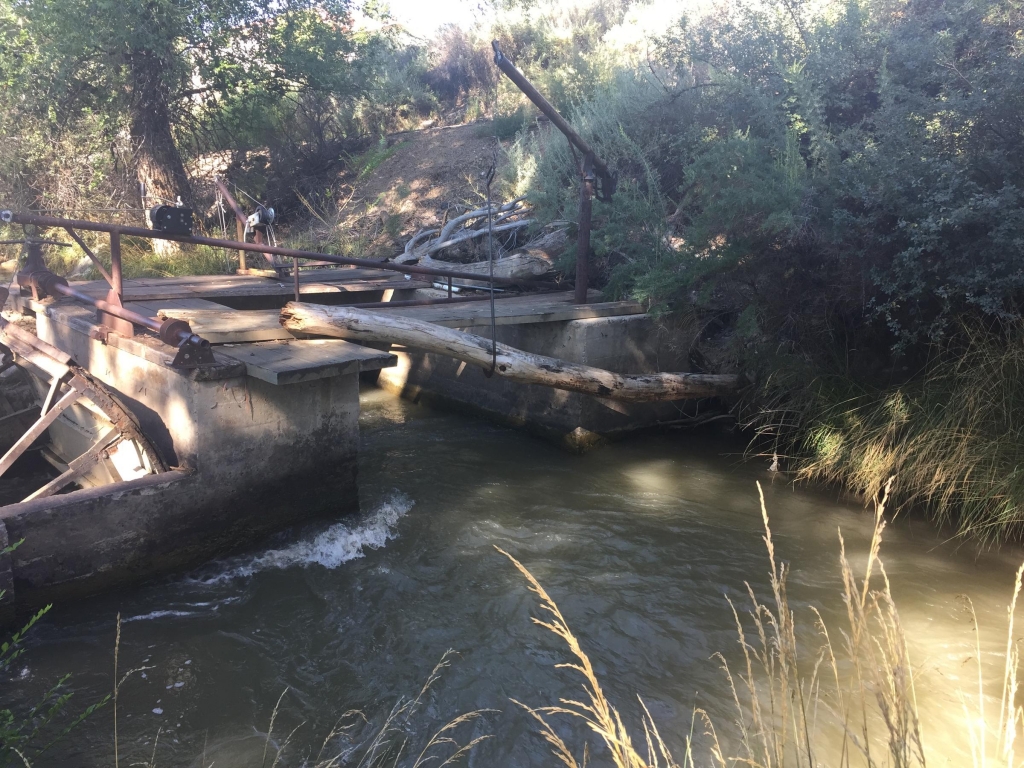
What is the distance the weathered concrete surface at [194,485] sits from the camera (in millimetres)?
4477

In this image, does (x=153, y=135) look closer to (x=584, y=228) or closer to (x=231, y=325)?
(x=231, y=325)

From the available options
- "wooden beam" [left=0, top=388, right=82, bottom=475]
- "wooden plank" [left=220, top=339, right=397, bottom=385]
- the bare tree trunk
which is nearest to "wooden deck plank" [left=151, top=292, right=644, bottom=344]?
"wooden plank" [left=220, top=339, right=397, bottom=385]

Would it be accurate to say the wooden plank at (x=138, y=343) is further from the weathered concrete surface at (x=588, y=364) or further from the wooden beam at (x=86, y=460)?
the weathered concrete surface at (x=588, y=364)

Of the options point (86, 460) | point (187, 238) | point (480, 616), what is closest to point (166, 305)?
point (187, 238)

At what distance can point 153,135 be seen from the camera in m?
12.9

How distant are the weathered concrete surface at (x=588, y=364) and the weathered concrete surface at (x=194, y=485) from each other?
2.44 meters

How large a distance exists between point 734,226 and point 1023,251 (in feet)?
7.61

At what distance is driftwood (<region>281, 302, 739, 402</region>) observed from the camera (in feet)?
19.3

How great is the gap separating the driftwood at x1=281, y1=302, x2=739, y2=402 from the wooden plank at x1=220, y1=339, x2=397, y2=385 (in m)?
0.17

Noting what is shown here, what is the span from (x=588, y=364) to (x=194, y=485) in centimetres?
370

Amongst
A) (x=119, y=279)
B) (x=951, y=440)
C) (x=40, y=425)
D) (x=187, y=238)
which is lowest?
(x=951, y=440)

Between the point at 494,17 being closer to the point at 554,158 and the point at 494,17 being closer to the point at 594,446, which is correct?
the point at 554,158

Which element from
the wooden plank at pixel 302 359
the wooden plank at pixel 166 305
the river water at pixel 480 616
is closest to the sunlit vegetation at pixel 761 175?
the river water at pixel 480 616

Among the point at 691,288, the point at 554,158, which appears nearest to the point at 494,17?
the point at 554,158
